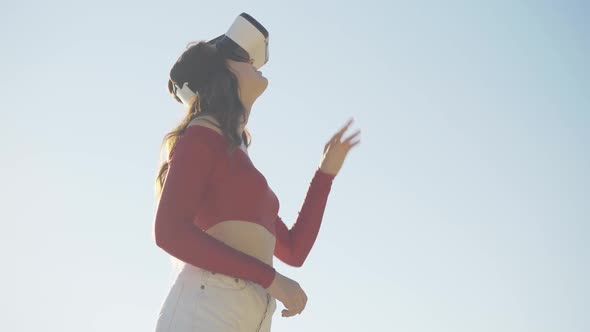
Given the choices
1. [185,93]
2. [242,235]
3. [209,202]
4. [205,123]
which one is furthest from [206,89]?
[242,235]

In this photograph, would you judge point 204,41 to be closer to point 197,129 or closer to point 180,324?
point 197,129

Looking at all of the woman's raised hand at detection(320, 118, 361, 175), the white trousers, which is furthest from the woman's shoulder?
the woman's raised hand at detection(320, 118, 361, 175)

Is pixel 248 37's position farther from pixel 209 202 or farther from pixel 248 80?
pixel 209 202

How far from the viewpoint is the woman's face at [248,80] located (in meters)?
4.81

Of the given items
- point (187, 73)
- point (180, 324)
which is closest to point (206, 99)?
point (187, 73)

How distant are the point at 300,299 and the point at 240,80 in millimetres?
1383

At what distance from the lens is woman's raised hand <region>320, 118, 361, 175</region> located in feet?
17.6

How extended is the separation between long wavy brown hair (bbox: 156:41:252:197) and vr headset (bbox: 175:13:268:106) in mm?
36

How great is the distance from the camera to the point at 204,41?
4922 mm

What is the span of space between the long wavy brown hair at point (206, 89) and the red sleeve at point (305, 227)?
2.29 ft

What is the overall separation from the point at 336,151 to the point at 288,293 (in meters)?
1.38

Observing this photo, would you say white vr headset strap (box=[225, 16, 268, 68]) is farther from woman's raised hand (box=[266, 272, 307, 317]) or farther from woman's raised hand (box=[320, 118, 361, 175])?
woman's raised hand (box=[266, 272, 307, 317])

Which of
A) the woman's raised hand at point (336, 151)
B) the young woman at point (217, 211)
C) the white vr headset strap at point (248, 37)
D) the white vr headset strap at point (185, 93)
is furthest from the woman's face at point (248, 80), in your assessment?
the woman's raised hand at point (336, 151)

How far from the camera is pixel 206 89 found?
475 cm
